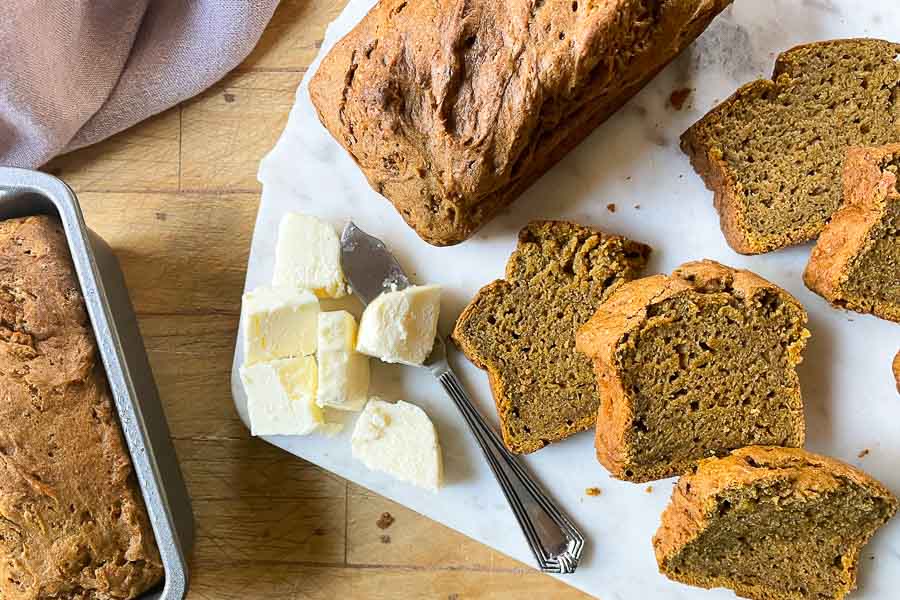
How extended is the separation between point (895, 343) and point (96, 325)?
2.35 m

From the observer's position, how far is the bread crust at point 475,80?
211cm

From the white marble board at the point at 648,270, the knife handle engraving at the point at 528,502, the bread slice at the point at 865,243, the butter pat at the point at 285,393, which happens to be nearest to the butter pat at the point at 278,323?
the butter pat at the point at 285,393

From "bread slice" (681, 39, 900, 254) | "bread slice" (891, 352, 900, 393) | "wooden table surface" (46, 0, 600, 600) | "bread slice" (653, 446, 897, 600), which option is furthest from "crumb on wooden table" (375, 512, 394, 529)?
"bread slice" (891, 352, 900, 393)

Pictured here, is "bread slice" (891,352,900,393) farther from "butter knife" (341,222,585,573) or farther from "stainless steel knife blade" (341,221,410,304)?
"stainless steel knife blade" (341,221,410,304)

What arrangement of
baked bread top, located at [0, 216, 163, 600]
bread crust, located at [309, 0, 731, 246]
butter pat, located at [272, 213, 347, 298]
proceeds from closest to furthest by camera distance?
bread crust, located at [309, 0, 731, 246]
baked bread top, located at [0, 216, 163, 600]
butter pat, located at [272, 213, 347, 298]

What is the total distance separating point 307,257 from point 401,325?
1.22 ft

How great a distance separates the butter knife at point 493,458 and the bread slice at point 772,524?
295 millimetres

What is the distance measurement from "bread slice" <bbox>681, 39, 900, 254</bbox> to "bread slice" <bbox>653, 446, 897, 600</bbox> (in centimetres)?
66

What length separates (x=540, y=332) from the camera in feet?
8.71

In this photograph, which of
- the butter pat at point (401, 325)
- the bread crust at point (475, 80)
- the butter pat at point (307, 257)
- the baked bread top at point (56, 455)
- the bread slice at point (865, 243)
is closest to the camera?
the bread crust at point (475, 80)

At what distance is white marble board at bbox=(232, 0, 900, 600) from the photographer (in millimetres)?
2648

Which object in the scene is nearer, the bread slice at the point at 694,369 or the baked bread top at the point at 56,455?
the baked bread top at the point at 56,455

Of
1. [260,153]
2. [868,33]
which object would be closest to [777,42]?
[868,33]

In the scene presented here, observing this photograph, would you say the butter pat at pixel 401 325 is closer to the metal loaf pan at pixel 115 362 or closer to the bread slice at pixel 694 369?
the bread slice at pixel 694 369
